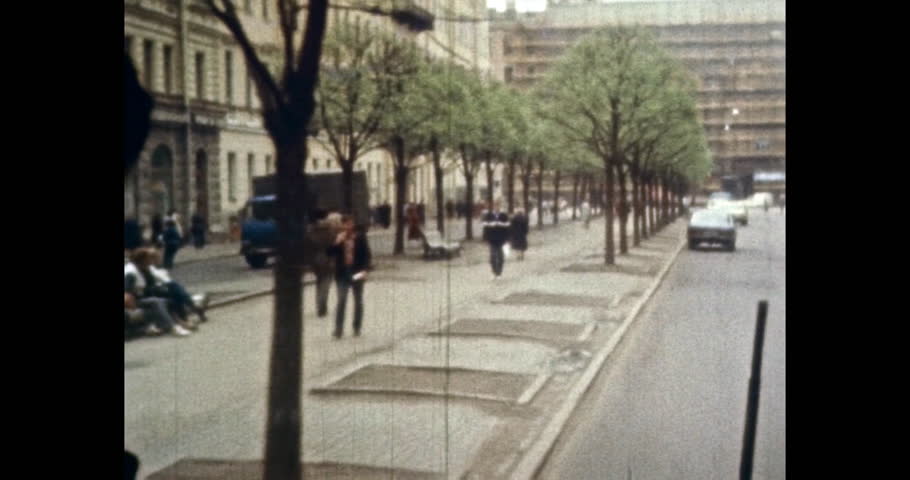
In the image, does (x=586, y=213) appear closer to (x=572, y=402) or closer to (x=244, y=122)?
(x=572, y=402)

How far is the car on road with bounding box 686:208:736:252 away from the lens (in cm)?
253

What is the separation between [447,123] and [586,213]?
37cm

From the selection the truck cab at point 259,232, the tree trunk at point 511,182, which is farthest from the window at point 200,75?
the tree trunk at point 511,182

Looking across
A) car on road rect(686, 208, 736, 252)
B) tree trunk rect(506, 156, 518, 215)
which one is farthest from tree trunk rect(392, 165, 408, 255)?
car on road rect(686, 208, 736, 252)

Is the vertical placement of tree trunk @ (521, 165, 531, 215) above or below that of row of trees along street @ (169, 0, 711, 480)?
below

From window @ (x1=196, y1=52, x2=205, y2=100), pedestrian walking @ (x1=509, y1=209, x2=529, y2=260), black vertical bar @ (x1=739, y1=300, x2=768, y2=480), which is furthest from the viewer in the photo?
pedestrian walking @ (x1=509, y1=209, x2=529, y2=260)

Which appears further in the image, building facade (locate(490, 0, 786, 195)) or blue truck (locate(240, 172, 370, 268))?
building facade (locate(490, 0, 786, 195))

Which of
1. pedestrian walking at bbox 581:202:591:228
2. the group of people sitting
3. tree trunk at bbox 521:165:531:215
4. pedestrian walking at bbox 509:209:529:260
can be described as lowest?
the group of people sitting

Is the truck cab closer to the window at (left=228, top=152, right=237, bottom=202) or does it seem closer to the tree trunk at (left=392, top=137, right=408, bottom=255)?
the window at (left=228, top=152, right=237, bottom=202)

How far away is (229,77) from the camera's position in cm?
242

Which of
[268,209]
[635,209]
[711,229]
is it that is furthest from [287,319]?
[711,229]

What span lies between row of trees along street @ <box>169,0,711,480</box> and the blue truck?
0.7 inches

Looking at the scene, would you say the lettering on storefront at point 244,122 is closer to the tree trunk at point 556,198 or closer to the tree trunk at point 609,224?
the tree trunk at point 556,198
